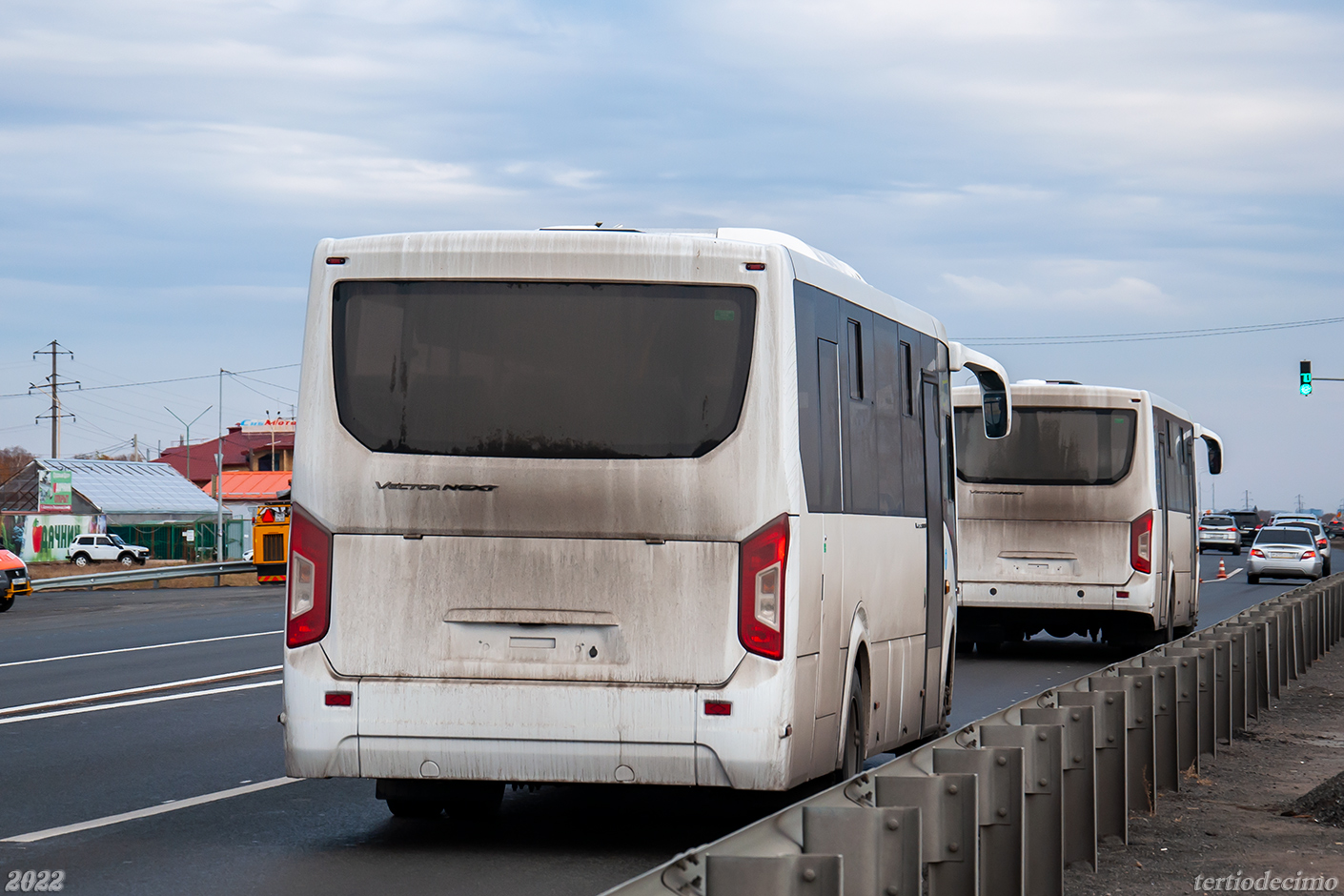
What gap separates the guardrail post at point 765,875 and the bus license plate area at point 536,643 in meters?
3.59

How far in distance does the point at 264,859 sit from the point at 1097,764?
12.7 ft

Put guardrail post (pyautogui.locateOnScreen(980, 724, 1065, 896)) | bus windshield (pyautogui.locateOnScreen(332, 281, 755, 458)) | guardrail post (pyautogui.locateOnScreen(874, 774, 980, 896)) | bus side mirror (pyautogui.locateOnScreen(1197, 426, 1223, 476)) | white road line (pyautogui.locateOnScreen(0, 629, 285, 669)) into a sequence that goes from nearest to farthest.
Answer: guardrail post (pyautogui.locateOnScreen(874, 774, 980, 896)), guardrail post (pyautogui.locateOnScreen(980, 724, 1065, 896)), bus windshield (pyautogui.locateOnScreen(332, 281, 755, 458)), white road line (pyautogui.locateOnScreen(0, 629, 285, 669)), bus side mirror (pyautogui.locateOnScreen(1197, 426, 1223, 476))

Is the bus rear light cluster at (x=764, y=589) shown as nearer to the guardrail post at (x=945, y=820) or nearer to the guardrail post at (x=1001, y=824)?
the guardrail post at (x=1001, y=824)

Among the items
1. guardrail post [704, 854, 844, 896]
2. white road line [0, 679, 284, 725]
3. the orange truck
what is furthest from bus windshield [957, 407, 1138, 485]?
the orange truck

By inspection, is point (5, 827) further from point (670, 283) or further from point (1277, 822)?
point (1277, 822)

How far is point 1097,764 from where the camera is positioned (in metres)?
8.36

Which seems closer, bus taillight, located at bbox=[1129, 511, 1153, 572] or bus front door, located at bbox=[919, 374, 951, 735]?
bus front door, located at bbox=[919, 374, 951, 735]

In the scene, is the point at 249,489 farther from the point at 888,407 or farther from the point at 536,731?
the point at 536,731

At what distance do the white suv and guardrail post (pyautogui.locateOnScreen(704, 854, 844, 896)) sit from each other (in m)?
80.4

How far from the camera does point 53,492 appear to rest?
299 ft

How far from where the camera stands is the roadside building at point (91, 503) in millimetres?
85688

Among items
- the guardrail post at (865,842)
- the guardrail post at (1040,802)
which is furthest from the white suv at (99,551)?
the guardrail post at (865,842)

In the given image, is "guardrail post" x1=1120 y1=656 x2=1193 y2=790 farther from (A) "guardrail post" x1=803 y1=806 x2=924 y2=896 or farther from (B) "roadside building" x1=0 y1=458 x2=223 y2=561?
(B) "roadside building" x1=0 y1=458 x2=223 y2=561

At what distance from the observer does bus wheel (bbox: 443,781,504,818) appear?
8844 millimetres
